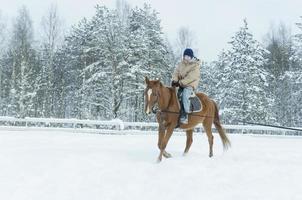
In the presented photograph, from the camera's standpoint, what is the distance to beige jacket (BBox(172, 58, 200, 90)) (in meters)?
10.4

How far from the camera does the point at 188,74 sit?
10.5m

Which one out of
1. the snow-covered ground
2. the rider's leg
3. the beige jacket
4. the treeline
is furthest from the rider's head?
the treeline

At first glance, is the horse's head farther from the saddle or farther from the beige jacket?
the beige jacket

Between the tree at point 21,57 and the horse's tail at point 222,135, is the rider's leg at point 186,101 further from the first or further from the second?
the tree at point 21,57

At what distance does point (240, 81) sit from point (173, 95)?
21.9m

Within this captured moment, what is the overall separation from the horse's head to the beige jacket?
3.28 ft

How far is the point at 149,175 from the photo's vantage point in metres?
8.48

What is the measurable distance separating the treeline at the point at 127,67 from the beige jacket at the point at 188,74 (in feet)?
63.9

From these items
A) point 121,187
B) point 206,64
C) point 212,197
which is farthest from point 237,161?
point 206,64

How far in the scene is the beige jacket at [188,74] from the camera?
10.4 meters

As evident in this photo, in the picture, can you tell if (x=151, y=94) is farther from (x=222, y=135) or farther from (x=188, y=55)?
(x=222, y=135)

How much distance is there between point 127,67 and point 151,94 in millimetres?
26475

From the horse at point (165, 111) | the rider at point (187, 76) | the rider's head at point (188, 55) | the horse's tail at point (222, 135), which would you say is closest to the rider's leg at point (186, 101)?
the rider at point (187, 76)

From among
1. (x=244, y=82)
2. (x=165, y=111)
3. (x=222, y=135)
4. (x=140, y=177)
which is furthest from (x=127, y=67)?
(x=140, y=177)
